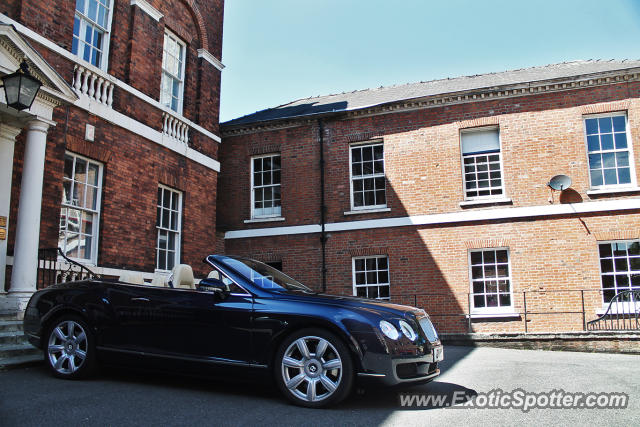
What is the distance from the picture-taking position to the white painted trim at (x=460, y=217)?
44.0ft

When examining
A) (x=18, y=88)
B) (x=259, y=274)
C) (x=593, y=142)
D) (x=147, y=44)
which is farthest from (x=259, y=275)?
(x=593, y=142)

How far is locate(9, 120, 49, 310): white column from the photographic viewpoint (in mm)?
8336

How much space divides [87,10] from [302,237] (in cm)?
805

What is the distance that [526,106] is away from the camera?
14477mm

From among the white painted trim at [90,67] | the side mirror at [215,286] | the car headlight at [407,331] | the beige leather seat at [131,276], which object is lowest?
the car headlight at [407,331]

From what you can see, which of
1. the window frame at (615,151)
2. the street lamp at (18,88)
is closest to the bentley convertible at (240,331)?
the street lamp at (18,88)

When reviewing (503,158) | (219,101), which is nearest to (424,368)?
(503,158)

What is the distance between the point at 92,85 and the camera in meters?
10.9

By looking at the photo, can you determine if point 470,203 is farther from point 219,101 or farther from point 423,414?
point 423,414

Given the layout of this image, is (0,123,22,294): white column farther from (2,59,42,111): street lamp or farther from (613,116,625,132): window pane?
(613,116,625,132): window pane

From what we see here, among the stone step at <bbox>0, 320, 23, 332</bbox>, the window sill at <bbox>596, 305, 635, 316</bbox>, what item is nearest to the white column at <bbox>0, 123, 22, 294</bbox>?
the stone step at <bbox>0, 320, 23, 332</bbox>

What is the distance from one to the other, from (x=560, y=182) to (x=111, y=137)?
34.2ft

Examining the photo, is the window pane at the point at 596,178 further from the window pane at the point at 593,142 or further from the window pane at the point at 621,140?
the window pane at the point at 621,140

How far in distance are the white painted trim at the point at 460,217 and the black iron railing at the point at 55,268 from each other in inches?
279
